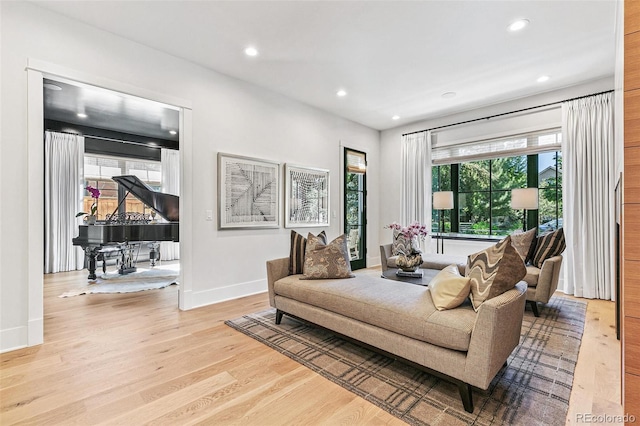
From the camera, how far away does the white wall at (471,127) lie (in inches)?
170

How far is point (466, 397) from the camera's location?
68.2 inches

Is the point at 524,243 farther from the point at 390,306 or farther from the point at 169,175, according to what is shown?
the point at 169,175

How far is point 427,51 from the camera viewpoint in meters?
3.32

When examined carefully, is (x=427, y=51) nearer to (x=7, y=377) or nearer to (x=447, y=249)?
(x=447, y=249)

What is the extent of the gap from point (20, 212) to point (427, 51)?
166 inches

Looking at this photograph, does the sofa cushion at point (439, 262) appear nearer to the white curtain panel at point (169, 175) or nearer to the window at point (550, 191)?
the window at point (550, 191)

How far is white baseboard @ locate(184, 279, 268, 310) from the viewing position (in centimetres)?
358

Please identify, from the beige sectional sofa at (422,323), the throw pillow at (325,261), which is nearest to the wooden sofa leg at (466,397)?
the beige sectional sofa at (422,323)

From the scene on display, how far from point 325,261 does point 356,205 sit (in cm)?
322

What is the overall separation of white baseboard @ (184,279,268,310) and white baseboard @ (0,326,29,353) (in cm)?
135

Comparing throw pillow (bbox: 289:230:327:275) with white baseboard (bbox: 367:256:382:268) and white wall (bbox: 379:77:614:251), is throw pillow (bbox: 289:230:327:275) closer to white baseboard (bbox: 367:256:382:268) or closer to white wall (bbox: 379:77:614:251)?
white baseboard (bbox: 367:256:382:268)

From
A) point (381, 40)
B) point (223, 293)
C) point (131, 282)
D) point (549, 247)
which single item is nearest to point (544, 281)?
point (549, 247)

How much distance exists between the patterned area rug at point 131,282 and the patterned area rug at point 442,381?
2.42 m

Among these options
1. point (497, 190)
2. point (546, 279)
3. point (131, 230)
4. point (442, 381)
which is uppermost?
point (497, 190)
